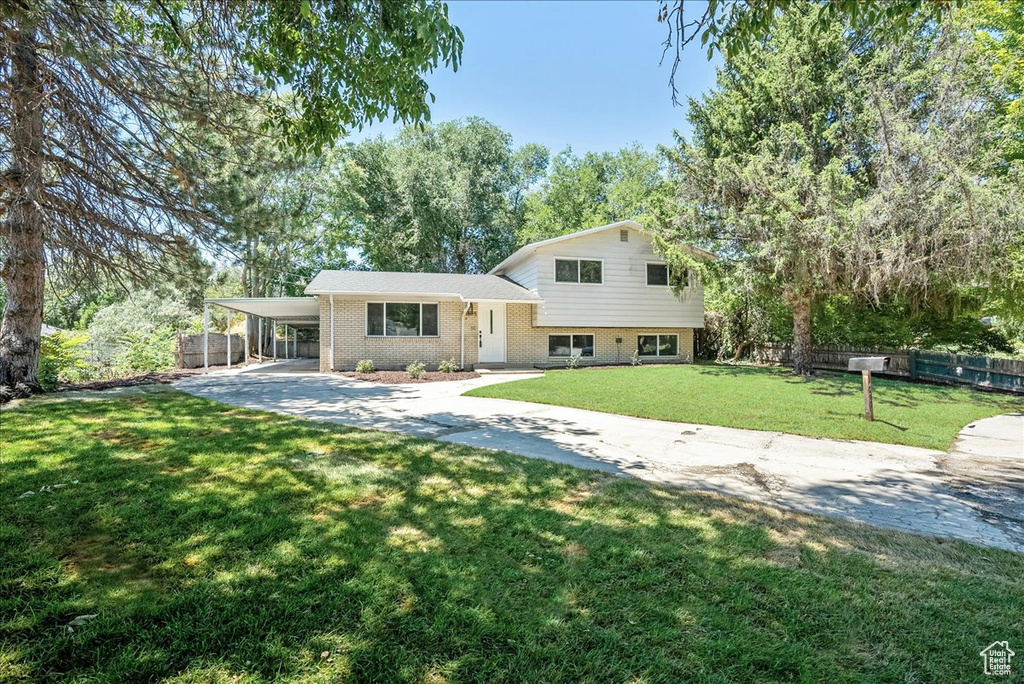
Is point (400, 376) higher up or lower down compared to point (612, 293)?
lower down

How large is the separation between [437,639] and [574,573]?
94cm

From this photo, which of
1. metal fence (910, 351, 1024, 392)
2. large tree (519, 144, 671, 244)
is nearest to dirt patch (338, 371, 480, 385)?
metal fence (910, 351, 1024, 392)

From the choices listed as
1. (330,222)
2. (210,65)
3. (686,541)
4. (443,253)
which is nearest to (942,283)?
(686,541)

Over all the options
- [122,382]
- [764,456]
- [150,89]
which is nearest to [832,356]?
[764,456]

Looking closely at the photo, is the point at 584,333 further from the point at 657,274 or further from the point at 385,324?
the point at 385,324

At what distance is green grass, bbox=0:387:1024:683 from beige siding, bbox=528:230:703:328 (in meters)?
13.1

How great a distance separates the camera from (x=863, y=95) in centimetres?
1271

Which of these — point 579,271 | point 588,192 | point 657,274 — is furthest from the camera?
point 588,192

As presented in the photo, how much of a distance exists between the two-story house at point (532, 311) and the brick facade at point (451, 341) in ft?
0.11

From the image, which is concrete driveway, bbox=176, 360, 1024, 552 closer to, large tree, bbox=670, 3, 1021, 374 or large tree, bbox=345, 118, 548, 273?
Result: large tree, bbox=670, 3, 1021, 374

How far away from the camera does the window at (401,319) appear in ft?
51.8

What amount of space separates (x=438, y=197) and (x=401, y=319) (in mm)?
14115

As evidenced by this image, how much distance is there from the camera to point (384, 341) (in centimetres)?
1583

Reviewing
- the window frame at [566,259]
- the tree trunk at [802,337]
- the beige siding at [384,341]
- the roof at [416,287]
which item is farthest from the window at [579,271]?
the tree trunk at [802,337]
